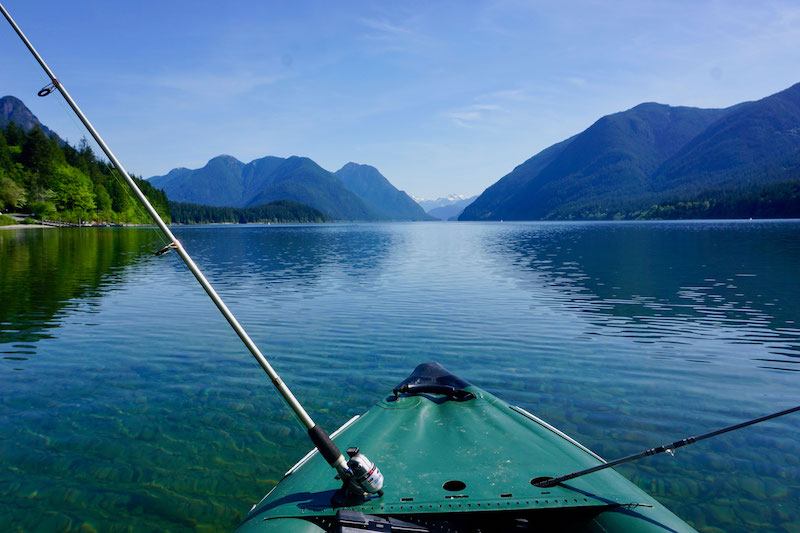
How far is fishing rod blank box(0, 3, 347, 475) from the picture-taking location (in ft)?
15.5

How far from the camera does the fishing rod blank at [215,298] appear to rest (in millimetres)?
4711

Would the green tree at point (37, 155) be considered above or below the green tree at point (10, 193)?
above

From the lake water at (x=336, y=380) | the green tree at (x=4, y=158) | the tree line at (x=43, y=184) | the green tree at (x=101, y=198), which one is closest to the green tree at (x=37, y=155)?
the tree line at (x=43, y=184)

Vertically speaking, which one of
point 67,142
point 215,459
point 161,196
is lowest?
point 215,459

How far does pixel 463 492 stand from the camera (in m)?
5.03

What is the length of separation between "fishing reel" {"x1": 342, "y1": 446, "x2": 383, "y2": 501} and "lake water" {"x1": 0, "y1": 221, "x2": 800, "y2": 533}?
3.05m

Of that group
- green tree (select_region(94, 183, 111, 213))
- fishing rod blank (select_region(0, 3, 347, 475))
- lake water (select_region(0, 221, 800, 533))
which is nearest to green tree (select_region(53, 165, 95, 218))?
green tree (select_region(94, 183, 111, 213))

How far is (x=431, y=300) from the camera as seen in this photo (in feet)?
81.7

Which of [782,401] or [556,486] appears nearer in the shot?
[556,486]

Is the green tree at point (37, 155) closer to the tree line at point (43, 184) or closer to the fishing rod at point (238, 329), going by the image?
the tree line at point (43, 184)

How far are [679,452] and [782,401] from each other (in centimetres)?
424

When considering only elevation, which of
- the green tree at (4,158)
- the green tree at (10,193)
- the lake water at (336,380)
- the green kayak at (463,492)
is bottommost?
the lake water at (336,380)

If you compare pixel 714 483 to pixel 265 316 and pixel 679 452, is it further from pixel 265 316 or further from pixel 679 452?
pixel 265 316

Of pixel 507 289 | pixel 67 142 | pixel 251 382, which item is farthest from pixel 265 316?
pixel 67 142
